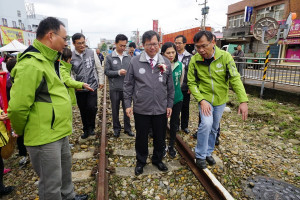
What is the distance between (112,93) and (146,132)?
5.71ft

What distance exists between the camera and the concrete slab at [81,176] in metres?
2.94

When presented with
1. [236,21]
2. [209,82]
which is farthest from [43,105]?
[236,21]

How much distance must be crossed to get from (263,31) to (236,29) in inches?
996

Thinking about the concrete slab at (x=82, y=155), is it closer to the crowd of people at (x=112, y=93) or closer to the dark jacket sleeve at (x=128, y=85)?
the crowd of people at (x=112, y=93)

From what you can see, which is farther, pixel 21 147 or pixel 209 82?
pixel 21 147

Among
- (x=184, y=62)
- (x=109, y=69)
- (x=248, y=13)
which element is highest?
(x=248, y=13)

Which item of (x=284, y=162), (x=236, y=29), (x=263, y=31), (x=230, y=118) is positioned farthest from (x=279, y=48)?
(x=284, y=162)

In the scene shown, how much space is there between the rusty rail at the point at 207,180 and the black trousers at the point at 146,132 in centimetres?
57

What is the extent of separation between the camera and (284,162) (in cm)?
342

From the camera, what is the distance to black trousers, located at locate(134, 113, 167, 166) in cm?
289

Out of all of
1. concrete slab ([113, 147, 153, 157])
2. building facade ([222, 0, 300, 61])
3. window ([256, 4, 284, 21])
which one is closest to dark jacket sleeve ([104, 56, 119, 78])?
concrete slab ([113, 147, 153, 157])

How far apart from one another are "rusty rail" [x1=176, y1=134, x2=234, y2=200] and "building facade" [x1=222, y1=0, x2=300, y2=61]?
73.7 feet

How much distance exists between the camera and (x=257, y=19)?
2766 cm

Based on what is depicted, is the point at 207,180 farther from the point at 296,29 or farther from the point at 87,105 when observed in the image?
the point at 296,29
